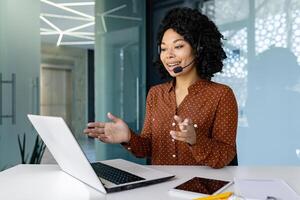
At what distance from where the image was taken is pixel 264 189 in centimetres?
87

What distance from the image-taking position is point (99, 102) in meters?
4.08

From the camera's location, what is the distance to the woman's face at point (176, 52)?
1336 mm

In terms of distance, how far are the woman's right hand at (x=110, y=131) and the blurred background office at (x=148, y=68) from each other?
1.05m

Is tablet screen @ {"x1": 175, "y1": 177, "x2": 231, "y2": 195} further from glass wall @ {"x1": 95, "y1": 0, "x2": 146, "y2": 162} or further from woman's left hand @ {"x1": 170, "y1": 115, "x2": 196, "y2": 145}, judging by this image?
glass wall @ {"x1": 95, "y1": 0, "x2": 146, "y2": 162}

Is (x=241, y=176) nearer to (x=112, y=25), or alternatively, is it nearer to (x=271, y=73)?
(x=271, y=73)

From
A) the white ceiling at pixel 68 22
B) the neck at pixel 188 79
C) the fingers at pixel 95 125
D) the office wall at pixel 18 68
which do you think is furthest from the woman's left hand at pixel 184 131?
the white ceiling at pixel 68 22

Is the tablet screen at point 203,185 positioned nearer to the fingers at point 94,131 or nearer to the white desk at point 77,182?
the white desk at point 77,182

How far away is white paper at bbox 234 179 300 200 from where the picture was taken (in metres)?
0.82

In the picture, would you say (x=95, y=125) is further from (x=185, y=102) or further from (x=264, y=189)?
(x=264, y=189)

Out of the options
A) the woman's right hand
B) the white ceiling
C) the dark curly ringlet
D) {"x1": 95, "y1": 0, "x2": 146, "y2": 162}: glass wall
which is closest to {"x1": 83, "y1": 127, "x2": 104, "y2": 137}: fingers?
the woman's right hand

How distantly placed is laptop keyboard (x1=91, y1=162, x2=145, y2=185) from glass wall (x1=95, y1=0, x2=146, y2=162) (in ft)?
9.60

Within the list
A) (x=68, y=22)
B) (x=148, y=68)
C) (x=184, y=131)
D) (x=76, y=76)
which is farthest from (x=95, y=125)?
(x=76, y=76)

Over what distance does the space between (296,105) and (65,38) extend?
6948 millimetres

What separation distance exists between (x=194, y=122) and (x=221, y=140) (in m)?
0.16
